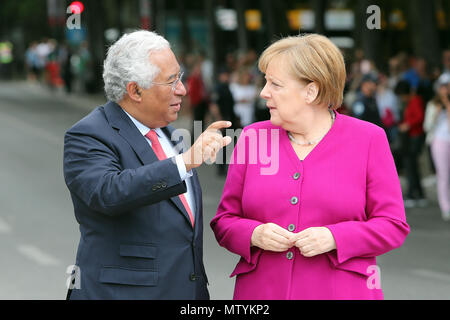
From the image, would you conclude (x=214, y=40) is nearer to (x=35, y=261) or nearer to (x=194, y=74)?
(x=194, y=74)

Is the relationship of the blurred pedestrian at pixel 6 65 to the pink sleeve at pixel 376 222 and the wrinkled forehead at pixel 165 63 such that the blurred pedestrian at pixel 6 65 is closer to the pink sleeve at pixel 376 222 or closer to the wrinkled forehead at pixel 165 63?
the wrinkled forehead at pixel 165 63

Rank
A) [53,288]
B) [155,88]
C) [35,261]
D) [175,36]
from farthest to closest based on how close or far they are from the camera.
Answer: [175,36], [35,261], [53,288], [155,88]

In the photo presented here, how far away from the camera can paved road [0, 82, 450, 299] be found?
8.06m

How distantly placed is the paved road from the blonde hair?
4.41 meters

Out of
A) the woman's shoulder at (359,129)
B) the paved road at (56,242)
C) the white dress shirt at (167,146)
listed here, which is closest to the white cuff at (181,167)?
the white dress shirt at (167,146)

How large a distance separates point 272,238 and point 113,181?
604 millimetres

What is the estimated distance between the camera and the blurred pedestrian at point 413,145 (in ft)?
→ 43.3

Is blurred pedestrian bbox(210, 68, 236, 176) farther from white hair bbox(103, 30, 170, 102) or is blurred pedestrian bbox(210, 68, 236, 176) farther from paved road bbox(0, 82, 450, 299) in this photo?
white hair bbox(103, 30, 170, 102)

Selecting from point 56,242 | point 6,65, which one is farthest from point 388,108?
point 6,65

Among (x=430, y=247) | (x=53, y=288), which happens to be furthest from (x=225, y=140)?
(x=430, y=247)

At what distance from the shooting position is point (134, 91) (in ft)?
11.3

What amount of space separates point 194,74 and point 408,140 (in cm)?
882

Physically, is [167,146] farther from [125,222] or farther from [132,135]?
[125,222]

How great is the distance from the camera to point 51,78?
40.2m
